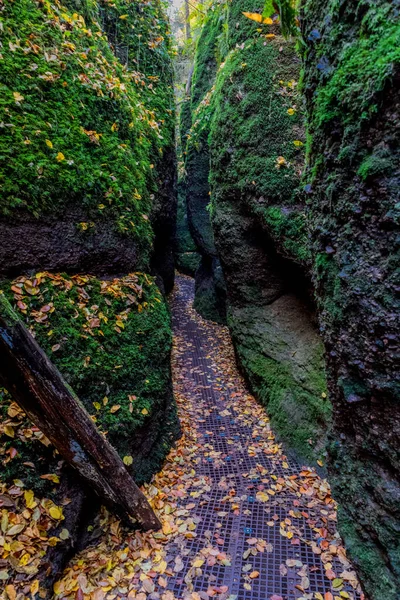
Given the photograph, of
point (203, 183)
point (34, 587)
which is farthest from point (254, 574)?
point (203, 183)

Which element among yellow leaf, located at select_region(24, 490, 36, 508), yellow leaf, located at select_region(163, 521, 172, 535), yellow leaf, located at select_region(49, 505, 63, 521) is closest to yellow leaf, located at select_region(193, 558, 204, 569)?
yellow leaf, located at select_region(163, 521, 172, 535)

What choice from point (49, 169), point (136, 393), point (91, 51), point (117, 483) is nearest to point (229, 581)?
point (117, 483)

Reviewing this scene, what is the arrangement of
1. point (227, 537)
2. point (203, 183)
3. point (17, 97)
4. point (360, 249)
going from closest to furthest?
1. point (360, 249)
2. point (227, 537)
3. point (17, 97)
4. point (203, 183)

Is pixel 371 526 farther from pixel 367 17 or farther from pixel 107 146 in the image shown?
pixel 107 146

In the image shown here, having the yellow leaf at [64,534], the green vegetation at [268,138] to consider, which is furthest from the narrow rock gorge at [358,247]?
the green vegetation at [268,138]

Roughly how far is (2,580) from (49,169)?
4500 millimetres

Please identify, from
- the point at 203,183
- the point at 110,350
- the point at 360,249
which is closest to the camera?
the point at 360,249

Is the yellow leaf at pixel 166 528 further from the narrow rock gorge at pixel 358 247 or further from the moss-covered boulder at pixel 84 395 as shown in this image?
the narrow rock gorge at pixel 358 247

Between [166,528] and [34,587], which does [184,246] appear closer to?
[166,528]

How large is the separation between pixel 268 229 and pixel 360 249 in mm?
4278

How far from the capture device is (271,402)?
229 inches

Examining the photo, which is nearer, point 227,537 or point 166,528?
point 227,537

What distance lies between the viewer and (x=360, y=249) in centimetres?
180

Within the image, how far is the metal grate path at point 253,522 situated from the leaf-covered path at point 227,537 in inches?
0.4
